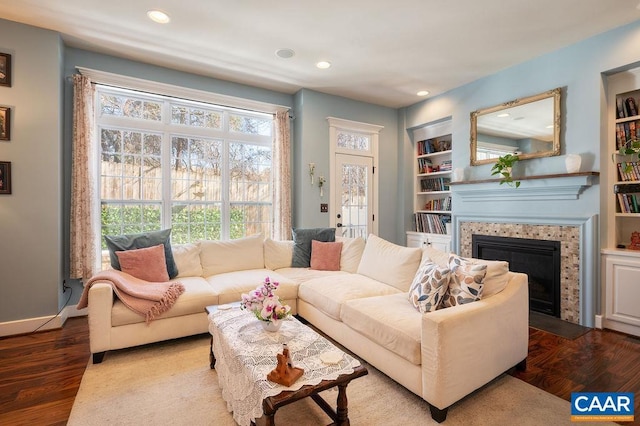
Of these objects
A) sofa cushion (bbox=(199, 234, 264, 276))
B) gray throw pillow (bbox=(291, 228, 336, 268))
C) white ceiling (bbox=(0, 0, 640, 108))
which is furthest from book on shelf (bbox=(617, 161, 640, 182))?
sofa cushion (bbox=(199, 234, 264, 276))

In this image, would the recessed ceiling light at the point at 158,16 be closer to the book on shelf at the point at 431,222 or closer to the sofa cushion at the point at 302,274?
the sofa cushion at the point at 302,274

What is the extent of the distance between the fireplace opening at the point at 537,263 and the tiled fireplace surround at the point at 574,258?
0.18ft

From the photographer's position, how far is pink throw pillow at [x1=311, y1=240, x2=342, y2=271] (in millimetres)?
3719

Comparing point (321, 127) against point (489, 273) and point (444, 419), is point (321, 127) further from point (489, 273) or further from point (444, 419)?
point (444, 419)

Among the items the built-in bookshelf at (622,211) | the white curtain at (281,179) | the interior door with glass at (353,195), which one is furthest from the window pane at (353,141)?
the built-in bookshelf at (622,211)

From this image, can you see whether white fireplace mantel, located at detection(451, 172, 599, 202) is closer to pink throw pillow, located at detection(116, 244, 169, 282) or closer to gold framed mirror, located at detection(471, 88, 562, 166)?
gold framed mirror, located at detection(471, 88, 562, 166)

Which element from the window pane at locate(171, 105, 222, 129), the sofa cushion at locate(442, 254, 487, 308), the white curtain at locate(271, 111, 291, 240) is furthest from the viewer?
the white curtain at locate(271, 111, 291, 240)

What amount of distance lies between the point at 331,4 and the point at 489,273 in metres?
2.54

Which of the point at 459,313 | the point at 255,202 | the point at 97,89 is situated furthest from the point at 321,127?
the point at 459,313

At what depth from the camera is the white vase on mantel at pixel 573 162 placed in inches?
126

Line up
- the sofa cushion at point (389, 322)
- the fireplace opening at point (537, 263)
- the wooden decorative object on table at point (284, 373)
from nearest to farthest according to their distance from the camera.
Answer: the wooden decorative object on table at point (284, 373) → the sofa cushion at point (389, 322) → the fireplace opening at point (537, 263)

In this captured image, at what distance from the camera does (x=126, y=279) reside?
274cm

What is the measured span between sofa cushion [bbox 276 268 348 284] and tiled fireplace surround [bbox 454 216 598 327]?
231 centimetres

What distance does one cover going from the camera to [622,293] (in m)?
3.00
